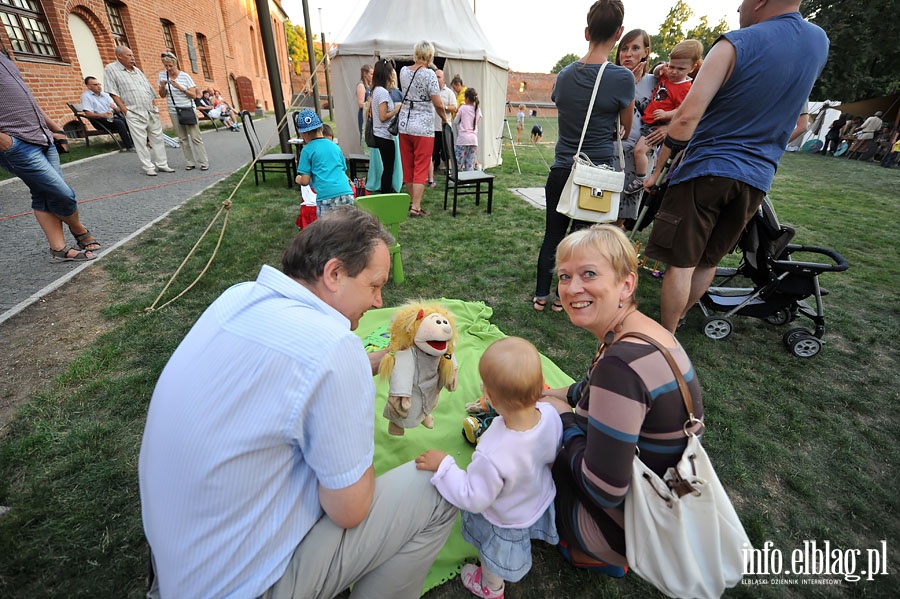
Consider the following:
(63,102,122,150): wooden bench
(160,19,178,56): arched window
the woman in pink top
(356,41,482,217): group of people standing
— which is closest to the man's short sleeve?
A: (356,41,482,217): group of people standing

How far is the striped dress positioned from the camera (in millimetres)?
1168

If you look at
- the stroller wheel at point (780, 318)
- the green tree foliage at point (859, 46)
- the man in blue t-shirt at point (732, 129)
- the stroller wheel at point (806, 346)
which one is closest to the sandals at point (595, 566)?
the man in blue t-shirt at point (732, 129)

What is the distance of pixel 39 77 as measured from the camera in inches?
364

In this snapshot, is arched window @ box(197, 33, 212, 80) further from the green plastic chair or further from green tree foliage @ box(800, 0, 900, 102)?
green tree foliage @ box(800, 0, 900, 102)

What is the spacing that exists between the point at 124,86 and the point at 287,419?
9815 mm

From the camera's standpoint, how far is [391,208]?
3873 mm

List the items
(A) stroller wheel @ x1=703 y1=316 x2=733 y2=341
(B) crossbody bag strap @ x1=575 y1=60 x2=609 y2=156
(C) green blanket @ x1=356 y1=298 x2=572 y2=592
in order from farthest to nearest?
(A) stroller wheel @ x1=703 y1=316 x2=733 y2=341 < (B) crossbody bag strap @ x1=575 y1=60 x2=609 y2=156 < (C) green blanket @ x1=356 y1=298 x2=572 y2=592

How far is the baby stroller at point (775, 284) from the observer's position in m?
3.06

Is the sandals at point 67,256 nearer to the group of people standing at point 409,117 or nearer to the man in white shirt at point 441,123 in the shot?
the group of people standing at point 409,117

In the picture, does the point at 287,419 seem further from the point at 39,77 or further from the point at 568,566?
the point at 39,77

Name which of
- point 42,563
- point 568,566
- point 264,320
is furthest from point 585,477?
point 42,563

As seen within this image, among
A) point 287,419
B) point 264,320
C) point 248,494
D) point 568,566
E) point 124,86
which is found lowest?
point 568,566

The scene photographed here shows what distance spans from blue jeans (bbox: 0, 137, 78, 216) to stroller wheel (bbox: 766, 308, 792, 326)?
7038mm

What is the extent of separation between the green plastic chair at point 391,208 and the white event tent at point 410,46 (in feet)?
19.3
